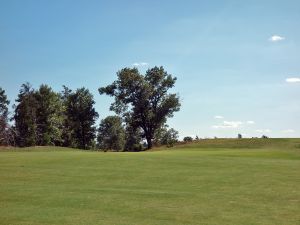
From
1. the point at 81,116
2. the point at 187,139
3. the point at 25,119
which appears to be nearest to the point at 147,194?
the point at 187,139

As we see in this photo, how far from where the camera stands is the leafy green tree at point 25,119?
8662 centimetres

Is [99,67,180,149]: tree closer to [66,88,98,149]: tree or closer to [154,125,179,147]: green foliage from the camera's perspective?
[154,125,179,147]: green foliage

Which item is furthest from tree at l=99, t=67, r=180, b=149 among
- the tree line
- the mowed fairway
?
the mowed fairway

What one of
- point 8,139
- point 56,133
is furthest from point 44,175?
point 56,133

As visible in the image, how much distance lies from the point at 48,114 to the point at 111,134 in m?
37.2

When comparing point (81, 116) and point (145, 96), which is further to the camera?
point (81, 116)

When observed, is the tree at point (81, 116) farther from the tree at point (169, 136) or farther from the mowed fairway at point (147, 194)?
the mowed fairway at point (147, 194)

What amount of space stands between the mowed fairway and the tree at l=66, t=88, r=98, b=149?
73963 millimetres

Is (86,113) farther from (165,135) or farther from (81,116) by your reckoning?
(165,135)

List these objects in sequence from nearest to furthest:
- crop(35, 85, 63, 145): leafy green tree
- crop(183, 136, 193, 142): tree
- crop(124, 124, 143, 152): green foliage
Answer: crop(183, 136, 193, 142): tree, crop(124, 124, 143, 152): green foliage, crop(35, 85, 63, 145): leafy green tree

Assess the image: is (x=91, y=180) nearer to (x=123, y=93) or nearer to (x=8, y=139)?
(x=8, y=139)

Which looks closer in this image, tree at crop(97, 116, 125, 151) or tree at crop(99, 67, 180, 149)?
tree at crop(99, 67, 180, 149)

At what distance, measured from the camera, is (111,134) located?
126 meters

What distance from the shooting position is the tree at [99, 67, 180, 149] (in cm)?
8125
